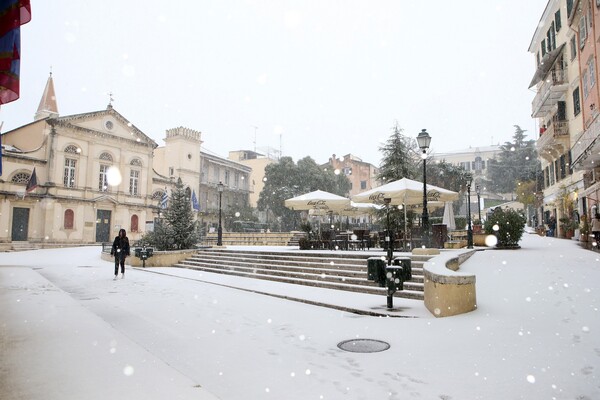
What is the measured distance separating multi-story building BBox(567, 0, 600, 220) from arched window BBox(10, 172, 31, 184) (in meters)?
36.3

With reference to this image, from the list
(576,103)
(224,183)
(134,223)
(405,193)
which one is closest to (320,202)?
(405,193)

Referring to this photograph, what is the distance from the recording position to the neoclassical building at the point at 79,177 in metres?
29.8

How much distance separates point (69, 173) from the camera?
1291 inches

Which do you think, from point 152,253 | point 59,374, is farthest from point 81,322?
point 152,253


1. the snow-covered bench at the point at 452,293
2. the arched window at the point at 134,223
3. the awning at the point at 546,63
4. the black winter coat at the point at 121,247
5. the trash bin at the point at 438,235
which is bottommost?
the snow-covered bench at the point at 452,293

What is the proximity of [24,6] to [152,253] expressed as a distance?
15.6 meters

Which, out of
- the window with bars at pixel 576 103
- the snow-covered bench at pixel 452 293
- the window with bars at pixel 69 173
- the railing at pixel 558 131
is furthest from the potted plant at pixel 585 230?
the window with bars at pixel 69 173

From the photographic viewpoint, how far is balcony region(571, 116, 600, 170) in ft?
49.1

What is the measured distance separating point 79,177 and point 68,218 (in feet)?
12.0

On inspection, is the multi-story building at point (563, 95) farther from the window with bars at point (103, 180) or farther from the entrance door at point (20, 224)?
the entrance door at point (20, 224)

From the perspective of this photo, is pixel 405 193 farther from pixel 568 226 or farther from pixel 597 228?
pixel 568 226

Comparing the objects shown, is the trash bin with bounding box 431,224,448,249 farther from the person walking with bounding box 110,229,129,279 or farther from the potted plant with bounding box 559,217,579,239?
the potted plant with bounding box 559,217,579,239

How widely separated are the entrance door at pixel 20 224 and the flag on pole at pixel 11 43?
3228cm

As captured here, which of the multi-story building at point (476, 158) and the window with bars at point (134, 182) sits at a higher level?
the multi-story building at point (476, 158)
